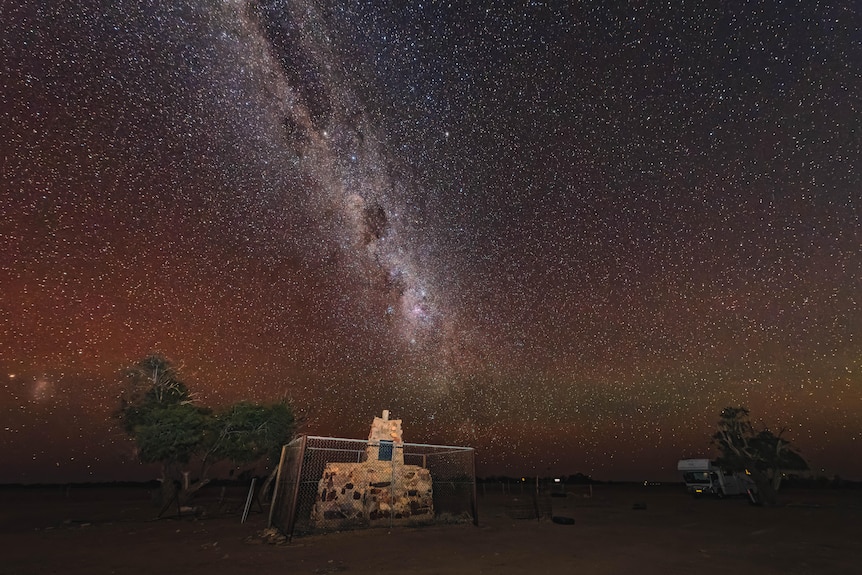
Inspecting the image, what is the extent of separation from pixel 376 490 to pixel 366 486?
0.44 metres

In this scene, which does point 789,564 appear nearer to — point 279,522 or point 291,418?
point 279,522

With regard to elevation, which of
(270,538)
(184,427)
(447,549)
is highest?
(184,427)

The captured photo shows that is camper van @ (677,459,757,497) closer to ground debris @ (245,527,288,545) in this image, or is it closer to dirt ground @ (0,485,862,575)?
dirt ground @ (0,485,862,575)

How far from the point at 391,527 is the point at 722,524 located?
1531 centimetres

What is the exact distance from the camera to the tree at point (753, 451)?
41.6 m

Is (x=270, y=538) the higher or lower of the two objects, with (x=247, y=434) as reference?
lower

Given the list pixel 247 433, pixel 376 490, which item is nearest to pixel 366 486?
pixel 376 490

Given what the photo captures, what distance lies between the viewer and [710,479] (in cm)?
4394

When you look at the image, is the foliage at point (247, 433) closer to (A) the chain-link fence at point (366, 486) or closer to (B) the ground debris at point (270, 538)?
(A) the chain-link fence at point (366, 486)

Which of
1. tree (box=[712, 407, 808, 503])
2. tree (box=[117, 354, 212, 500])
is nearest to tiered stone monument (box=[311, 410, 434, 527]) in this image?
tree (box=[117, 354, 212, 500])

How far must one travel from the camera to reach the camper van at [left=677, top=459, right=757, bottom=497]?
4344 cm

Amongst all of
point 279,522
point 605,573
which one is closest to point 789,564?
point 605,573

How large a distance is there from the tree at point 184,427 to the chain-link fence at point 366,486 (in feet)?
→ 34.3

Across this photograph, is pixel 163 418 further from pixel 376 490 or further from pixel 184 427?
pixel 376 490
